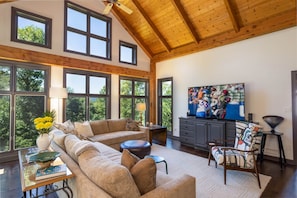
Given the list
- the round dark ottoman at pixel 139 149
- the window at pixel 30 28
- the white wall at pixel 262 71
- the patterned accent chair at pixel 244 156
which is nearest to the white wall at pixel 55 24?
the window at pixel 30 28

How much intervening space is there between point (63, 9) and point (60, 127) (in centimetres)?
371

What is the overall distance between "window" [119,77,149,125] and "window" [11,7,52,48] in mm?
2793

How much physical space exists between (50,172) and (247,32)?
5512 millimetres

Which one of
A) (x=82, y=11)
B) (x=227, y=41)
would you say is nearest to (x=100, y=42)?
(x=82, y=11)

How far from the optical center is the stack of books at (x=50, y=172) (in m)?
1.55

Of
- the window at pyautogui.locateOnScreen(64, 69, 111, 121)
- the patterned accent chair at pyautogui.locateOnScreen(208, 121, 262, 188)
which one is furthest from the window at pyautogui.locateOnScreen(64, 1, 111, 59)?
the patterned accent chair at pyautogui.locateOnScreen(208, 121, 262, 188)

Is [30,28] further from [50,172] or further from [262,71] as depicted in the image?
[262,71]

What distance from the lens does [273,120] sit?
3871 mm

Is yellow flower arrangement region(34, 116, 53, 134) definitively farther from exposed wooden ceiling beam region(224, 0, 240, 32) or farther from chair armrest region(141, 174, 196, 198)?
exposed wooden ceiling beam region(224, 0, 240, 32)

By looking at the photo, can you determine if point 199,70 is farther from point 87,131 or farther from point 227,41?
point 87,131

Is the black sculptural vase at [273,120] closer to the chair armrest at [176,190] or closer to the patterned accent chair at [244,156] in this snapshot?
the patterned accent chair at [244,156]

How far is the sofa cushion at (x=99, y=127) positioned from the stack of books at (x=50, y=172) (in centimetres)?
292

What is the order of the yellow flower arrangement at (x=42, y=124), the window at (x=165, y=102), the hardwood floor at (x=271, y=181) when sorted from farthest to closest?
the window at (x=165, y=102), the hardwood floor at (x=271, y=181), the yellow flower arrangement at (x=42, y=124)

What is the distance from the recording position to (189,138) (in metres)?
5.12
